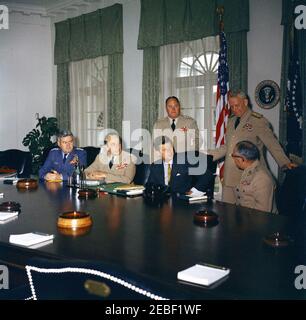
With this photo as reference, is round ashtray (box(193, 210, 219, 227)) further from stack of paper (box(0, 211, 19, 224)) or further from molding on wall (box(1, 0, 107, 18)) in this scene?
molding on wall (box(1, 0, 107, 18))

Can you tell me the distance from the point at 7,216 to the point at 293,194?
1983mm

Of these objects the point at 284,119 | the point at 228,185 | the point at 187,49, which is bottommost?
the point at 228,185

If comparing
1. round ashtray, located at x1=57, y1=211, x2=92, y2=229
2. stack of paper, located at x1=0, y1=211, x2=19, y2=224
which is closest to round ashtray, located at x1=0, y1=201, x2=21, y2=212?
stack of paper, located at x1=0, y1=211, x2=19, y2=224

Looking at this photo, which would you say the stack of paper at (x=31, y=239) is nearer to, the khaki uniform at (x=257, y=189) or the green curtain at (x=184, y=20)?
the khaki uniform at (x=257, y=189)

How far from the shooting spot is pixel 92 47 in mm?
7508

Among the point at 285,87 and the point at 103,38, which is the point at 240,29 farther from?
the point at 103,38

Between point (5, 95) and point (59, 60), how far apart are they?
4.12 feet

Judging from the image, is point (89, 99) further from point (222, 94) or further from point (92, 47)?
point (222, 94)

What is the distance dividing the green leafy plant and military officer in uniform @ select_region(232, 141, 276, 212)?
542 cm

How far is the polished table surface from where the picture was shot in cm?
147

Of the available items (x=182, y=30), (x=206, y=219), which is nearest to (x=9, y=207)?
(x=206, y=219)

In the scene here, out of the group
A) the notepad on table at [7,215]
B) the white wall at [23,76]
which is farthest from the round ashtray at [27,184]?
the white wall at [23,76]
